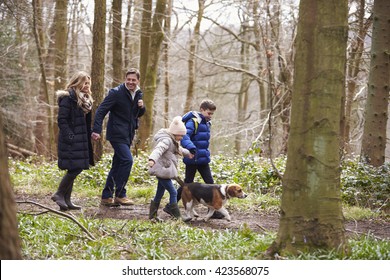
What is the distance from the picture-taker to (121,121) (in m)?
8.52

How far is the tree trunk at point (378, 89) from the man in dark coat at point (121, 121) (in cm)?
531

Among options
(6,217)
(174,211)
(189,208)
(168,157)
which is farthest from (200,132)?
(6,217)

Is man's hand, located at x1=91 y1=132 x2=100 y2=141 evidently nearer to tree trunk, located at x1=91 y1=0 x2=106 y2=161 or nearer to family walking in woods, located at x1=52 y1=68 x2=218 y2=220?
family walking in woods, located at x1=52 y1=68 x2=218 y2=220

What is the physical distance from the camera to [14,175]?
12.4m

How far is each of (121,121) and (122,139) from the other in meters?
0.30

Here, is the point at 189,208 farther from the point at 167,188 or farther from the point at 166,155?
the point at 166,155

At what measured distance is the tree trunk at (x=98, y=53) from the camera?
12680 millimetres

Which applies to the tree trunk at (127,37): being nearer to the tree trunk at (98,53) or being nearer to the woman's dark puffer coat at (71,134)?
the tree trunk at (98,53)

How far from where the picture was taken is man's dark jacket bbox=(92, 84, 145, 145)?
839cm

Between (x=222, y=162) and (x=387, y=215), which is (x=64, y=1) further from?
(x=387, y=215)

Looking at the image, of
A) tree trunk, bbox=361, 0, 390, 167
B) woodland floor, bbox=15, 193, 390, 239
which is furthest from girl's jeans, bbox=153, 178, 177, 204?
tree trunk, bbox=361, 0, 390, 167

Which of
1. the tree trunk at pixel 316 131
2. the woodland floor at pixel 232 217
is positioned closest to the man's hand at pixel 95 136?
the woodland floor at pixel 232 217
